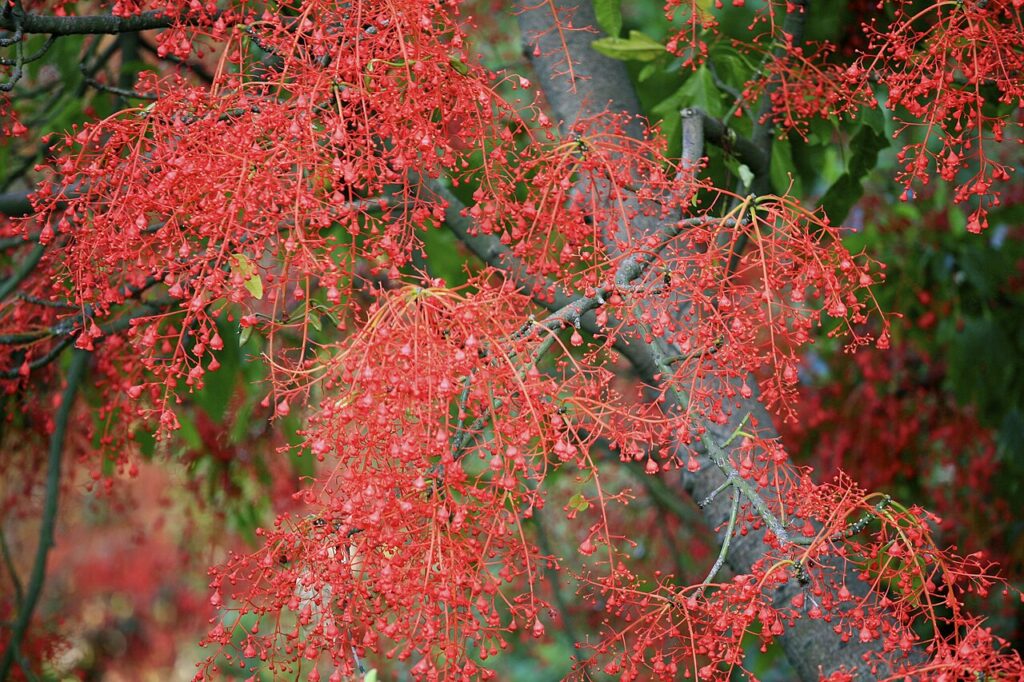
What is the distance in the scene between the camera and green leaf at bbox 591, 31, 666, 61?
7.79 ft

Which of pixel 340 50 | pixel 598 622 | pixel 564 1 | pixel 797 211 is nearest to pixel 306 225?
pixel 340 50

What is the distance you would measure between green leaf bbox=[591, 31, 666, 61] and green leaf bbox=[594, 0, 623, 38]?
2cm

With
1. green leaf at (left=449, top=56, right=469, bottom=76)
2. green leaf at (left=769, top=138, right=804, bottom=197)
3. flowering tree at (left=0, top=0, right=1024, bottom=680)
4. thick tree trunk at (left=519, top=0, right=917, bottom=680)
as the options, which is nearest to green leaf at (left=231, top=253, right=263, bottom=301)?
flowering tree at (left=0, top=0, right=1024, bottom=680)

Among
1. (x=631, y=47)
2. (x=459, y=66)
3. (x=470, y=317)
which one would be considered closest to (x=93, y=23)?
(x=459, y=66)

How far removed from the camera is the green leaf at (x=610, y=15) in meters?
2.36

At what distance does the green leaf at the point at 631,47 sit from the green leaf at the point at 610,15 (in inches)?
0.9

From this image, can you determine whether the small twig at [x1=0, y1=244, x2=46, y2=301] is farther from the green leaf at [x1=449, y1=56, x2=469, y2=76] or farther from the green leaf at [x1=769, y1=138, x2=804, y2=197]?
the green leaf at [x1=769, y1=138, x2=804, y2=197]

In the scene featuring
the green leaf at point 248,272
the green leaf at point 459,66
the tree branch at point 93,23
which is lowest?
the green leaf at point 248,272

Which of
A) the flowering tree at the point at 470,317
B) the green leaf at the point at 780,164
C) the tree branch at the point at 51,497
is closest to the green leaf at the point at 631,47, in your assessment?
the flowering tree at the point at 470,317

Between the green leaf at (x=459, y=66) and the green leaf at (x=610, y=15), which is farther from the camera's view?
the green leaf at (x=610, y=15)

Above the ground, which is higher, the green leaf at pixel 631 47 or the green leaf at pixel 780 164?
the green leaf at pixel 631 47

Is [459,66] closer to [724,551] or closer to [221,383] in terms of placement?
[724,551]

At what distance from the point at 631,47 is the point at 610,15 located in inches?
3.2

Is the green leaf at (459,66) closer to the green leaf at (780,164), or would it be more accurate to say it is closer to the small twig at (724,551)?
the small twig at (724,551)
